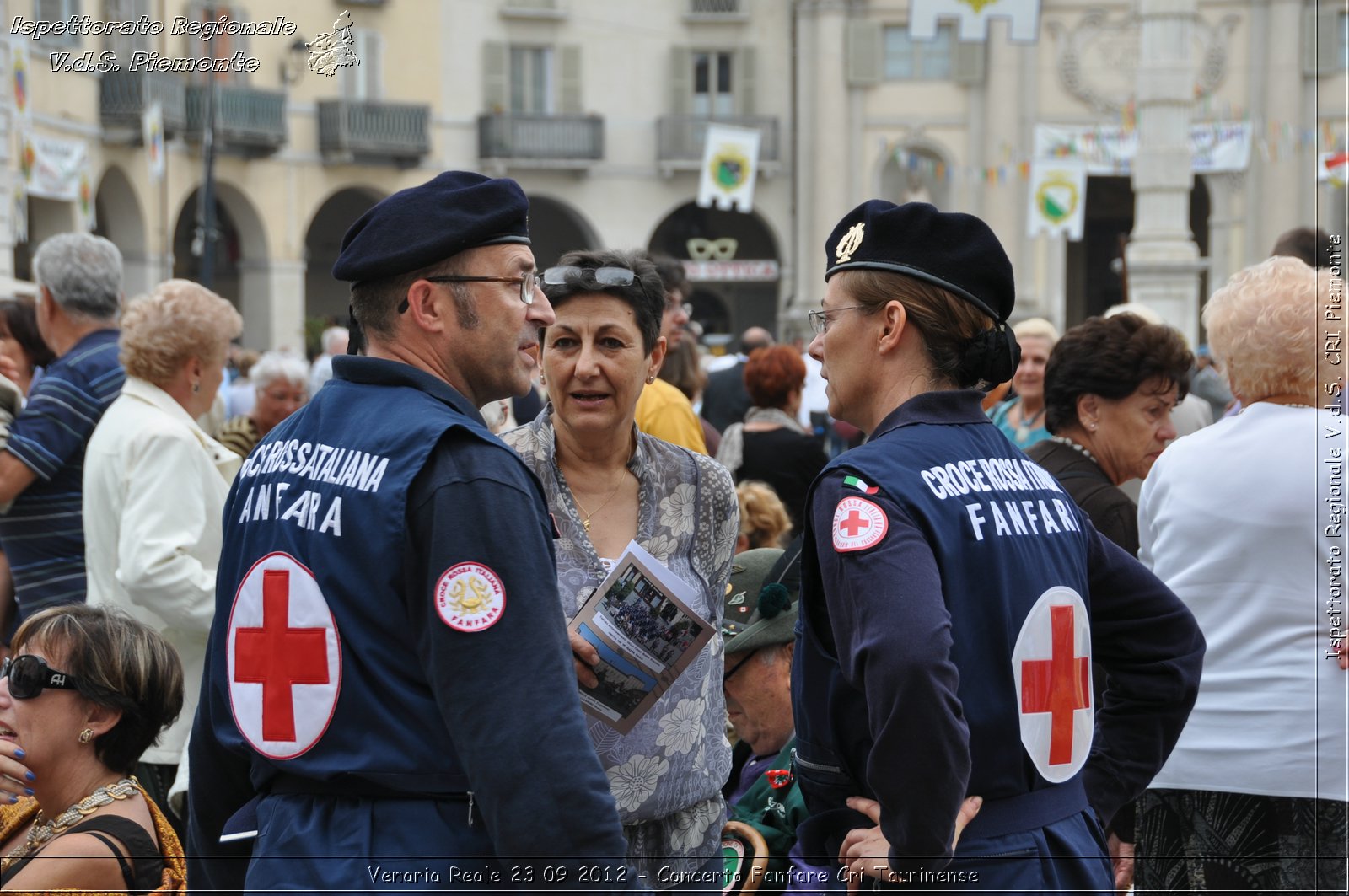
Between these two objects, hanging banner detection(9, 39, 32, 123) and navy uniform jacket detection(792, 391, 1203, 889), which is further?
hanging banner detection(9, 39, 32, 123)

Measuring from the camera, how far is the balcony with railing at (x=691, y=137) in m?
30.2

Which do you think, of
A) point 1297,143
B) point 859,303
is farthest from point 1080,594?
point 1297,143

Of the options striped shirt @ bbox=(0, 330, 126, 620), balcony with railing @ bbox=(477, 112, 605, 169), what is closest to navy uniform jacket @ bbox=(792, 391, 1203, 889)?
striped shirt @ bbox=(0, 330, 126, 620)

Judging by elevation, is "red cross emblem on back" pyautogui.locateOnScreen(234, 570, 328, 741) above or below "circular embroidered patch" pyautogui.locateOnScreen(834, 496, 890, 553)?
below

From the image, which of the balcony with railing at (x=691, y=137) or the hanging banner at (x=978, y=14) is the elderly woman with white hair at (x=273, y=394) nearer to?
the hanging banner at (x=978, y=14)

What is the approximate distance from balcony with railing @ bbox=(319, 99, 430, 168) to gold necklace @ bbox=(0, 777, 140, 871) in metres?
24.6

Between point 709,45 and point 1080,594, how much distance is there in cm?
2965

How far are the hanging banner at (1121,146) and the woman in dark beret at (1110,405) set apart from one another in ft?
78.8

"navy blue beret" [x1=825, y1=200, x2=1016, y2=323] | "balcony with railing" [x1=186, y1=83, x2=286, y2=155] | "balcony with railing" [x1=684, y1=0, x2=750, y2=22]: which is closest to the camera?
"navy blue beret" [x1=825, y1=200, x2=1016, y2=323]

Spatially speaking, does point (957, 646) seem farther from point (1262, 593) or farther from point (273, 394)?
point (273, 394)

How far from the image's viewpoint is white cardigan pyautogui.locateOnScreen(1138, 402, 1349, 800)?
325cm

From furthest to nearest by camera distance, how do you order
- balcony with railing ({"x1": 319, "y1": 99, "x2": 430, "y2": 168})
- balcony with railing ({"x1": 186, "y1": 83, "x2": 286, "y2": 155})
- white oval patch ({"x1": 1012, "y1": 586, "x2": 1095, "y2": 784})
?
balcony with railing ({"x1": 319, "y1": 99, "x2": 430, "y2": 168}) < balcony with railing ({"x1": 186, "y1": 83, "x2": 286, "y2": 155}) < white oval patch ({"x1": 1012, "y1": 586, "x2": 1095, "y2": 784})

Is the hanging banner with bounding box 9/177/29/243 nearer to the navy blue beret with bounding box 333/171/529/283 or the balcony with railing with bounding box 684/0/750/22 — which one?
the navy blue beret with bounding box 333/171/529/283

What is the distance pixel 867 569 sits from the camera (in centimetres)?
208
